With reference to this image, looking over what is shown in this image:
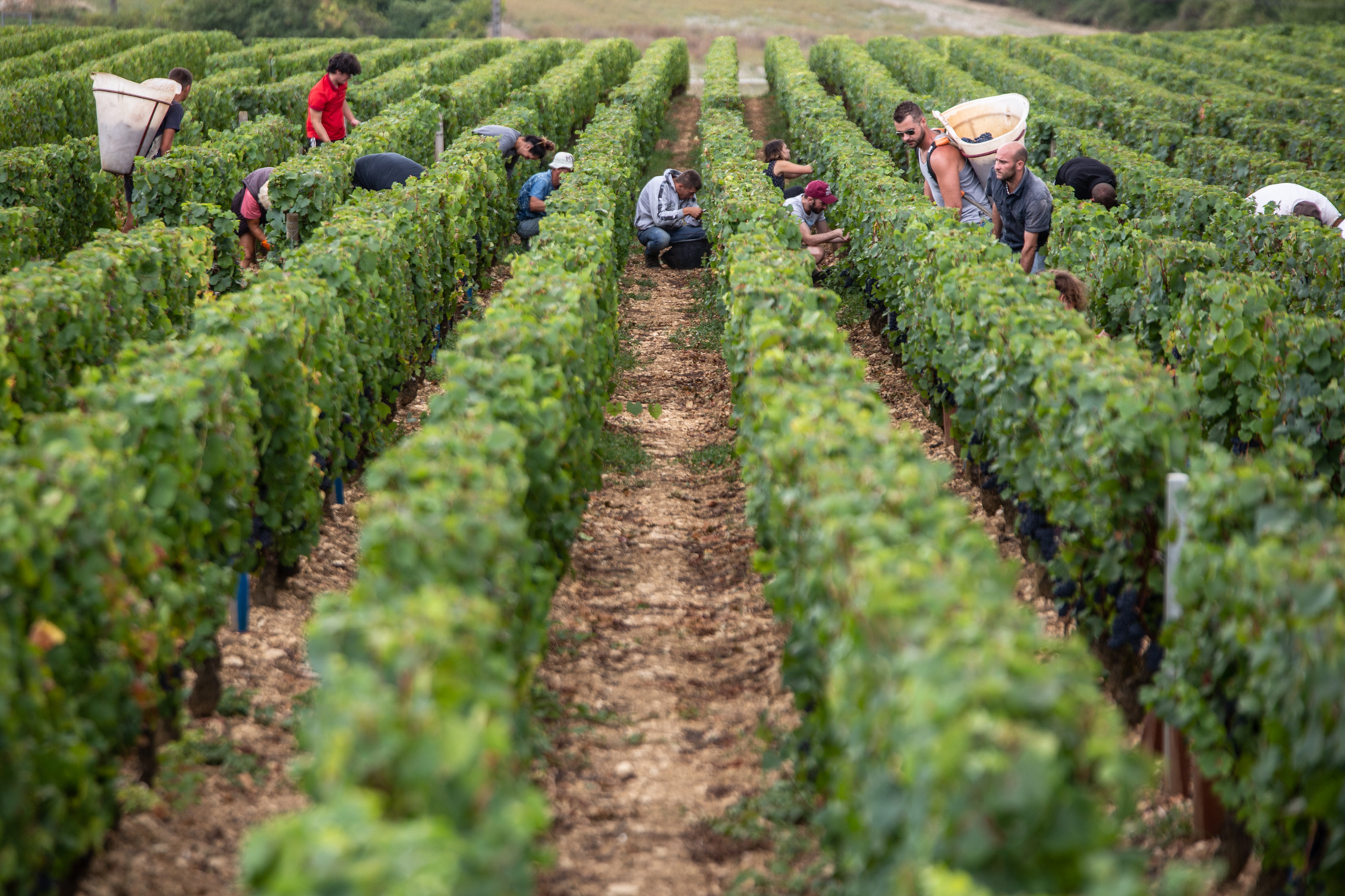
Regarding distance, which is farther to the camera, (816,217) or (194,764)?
(816,217)

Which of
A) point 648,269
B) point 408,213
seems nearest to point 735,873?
point 408,213

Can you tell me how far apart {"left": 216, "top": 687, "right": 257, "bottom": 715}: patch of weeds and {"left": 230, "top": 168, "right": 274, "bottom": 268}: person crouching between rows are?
6.33m

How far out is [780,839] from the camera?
15.9ft

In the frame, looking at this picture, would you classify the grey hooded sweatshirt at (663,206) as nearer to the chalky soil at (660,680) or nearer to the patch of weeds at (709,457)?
the chalky soil at (660,680)

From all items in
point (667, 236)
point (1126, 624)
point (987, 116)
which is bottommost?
point (667, 236)

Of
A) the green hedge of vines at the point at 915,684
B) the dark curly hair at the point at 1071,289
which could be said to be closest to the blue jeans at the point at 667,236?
the dark curly hair at the point at 1071,289

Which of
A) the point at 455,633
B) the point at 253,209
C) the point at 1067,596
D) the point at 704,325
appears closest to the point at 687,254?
the point at 704,325

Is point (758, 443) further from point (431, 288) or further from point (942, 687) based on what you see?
point (431, 288)

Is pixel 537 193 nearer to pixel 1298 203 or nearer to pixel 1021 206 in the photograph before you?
pixel 1021 206

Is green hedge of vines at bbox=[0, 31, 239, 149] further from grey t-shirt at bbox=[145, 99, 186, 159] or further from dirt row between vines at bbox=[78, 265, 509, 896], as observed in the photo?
dirt row between vines at bbox=[78, 265, 509, 896]

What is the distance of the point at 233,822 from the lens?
480cm

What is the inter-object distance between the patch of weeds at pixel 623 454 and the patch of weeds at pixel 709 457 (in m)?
0.29

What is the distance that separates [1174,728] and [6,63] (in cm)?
2655

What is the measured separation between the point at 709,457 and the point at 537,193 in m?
5.14
